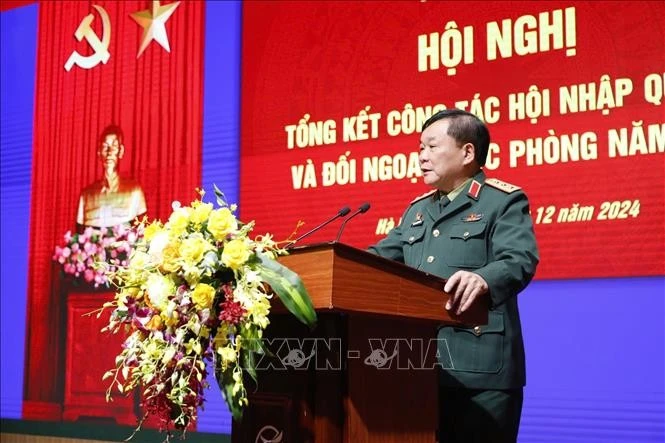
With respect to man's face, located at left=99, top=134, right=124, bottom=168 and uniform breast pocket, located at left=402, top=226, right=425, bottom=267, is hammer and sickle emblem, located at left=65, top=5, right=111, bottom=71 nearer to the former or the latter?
man's face, located at left=99, top=134, right=124, bottom=168

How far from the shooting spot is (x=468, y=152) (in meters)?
2.18

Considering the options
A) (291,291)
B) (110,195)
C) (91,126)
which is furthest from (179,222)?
(91,126)

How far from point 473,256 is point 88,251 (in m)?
3.03

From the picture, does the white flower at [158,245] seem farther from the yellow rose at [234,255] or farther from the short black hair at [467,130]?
the short black hair at [467,130]

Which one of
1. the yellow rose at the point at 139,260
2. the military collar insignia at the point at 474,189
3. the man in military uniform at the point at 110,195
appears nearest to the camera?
the yellow rose at the point at 139,260

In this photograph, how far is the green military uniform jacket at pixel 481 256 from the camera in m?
1.99

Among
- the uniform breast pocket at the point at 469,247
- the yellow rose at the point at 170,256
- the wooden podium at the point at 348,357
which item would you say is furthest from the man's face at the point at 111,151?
the yellow rose at the point at 170,256

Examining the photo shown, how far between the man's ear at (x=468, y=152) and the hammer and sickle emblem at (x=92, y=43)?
10.1 feet

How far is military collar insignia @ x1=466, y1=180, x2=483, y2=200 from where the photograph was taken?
2.12 metres

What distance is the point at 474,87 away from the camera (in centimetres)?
348

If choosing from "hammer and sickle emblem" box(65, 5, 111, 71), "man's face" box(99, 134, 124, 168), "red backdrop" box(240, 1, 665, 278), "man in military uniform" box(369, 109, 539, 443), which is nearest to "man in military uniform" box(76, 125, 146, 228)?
"man's face" box(99, 134, 124, 168)

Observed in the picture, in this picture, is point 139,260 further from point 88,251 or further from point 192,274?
point 88,251

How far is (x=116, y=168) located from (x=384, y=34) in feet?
5.74

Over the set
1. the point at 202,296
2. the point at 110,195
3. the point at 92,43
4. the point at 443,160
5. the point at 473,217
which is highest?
the point at 92,43
